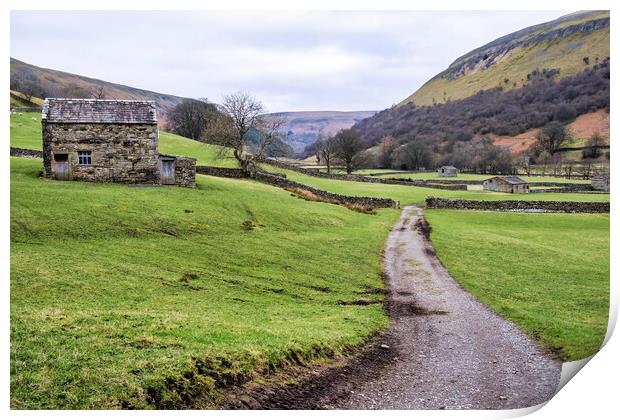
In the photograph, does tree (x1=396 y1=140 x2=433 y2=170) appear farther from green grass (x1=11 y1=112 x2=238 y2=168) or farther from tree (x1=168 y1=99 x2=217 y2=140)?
green grass (x1=11 y1=112 x2=238 y2=168)

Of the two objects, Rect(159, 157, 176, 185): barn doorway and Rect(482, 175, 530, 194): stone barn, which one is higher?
Rect(159, 157, 176, 185): barn doorway

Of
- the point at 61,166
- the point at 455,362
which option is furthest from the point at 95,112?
the point at 455,362

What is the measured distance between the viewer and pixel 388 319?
19.7m

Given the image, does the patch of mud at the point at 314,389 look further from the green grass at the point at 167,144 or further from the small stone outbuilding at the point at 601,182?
the small stone outbuilding at the point at 601,182

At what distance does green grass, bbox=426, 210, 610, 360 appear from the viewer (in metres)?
18.9

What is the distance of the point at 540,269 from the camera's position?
29.9 meters

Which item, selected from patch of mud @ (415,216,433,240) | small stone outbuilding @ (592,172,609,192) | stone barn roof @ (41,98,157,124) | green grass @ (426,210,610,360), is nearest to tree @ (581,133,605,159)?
small stone outbuilding @ (592,172,609,192)

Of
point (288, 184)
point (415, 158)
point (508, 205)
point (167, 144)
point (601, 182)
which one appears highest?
point (167, 144)

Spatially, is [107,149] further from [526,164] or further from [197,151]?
[526,164]

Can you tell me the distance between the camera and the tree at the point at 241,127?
60.2 meters

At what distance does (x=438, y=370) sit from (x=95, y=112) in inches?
1410

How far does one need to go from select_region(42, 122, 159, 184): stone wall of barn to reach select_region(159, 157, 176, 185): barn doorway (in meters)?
0.70

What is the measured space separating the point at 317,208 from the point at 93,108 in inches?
817

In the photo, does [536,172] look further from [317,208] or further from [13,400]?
[13,400]
